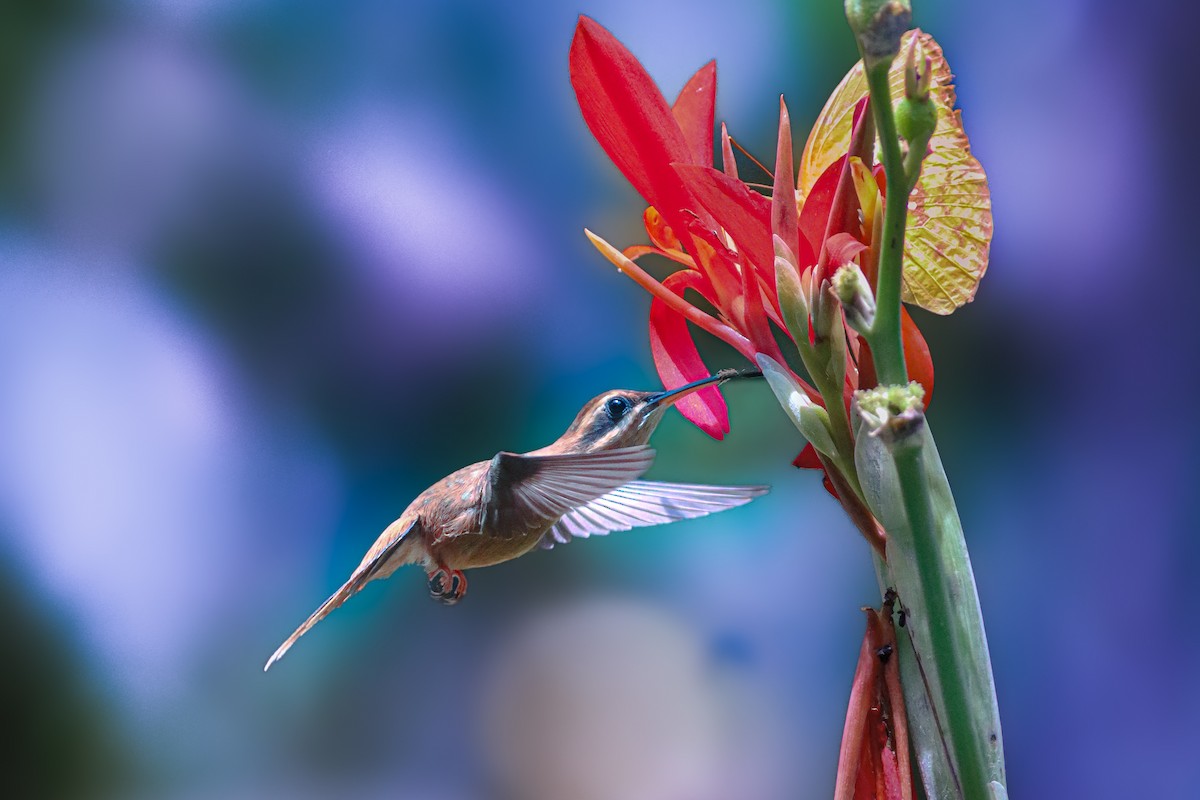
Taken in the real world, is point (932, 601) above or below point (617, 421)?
below

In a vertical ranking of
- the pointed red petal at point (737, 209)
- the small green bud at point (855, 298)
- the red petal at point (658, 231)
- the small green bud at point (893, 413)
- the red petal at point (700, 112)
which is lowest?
the small green bud at point (893, 413)

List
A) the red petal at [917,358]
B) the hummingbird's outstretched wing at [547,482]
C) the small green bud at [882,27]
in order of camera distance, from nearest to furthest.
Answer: the small green bud at [882,27] → the red petal at [917,358] → the hummingbird's outstretched wing at [547,482]

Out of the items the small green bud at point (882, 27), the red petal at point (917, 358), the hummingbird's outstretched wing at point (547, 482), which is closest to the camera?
the small green bud at point (882, 27)

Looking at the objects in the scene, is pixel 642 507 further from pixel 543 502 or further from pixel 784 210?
pixel 784 210

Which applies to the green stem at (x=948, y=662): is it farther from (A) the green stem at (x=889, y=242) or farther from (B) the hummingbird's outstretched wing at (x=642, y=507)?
(B) the hummingbird's outstretched wing at (x=642, y=507)

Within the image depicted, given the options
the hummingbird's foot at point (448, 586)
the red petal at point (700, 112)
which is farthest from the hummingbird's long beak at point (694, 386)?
the hummingbird's foot at point (448, 586)

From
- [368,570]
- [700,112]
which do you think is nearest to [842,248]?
[700,112]
